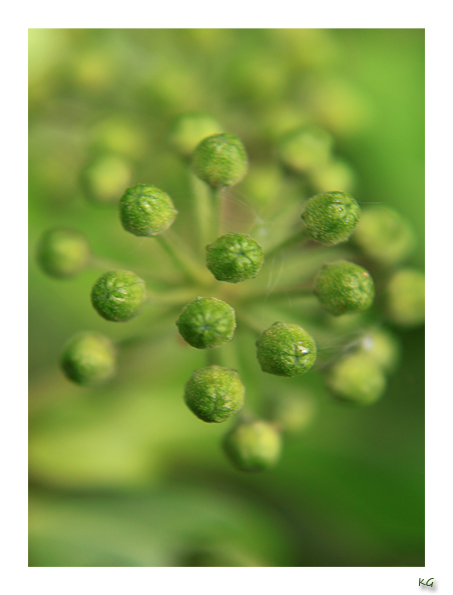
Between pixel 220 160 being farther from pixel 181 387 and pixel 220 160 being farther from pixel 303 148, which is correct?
pixel 181 387

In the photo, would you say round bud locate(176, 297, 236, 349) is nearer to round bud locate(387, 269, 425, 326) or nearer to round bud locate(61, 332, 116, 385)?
round bud locate(61, 332, 116, 385)

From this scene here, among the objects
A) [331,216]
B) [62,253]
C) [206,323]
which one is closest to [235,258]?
[206,323]

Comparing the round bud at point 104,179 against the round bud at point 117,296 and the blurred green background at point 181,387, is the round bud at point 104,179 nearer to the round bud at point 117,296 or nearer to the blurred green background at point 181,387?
the blurred green background at point 181,387

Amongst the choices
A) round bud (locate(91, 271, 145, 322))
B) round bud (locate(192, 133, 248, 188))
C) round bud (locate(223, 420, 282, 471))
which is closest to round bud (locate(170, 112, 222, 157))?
round bud (locate(192, 133, 248, 188))

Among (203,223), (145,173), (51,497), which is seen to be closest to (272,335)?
(203,223)

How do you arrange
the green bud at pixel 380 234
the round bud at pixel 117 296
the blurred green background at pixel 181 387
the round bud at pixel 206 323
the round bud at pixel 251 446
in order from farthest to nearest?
the blurred green background at pixel 181 387 < the green bud at pixel 380 234 < the round bud at pixel 251 446 < the round bud at pixel 117 296 < the round bud at pixel 206 323

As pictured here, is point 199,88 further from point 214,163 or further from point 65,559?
point 65,559

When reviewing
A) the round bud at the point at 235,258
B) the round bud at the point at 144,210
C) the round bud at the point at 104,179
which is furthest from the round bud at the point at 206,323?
the round bud at the point at 104,179

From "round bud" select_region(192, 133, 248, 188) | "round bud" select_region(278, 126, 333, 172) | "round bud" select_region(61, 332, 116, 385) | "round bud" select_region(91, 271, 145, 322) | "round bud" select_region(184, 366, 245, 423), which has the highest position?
"round bud" select_region(278, 126, 333, 172)
